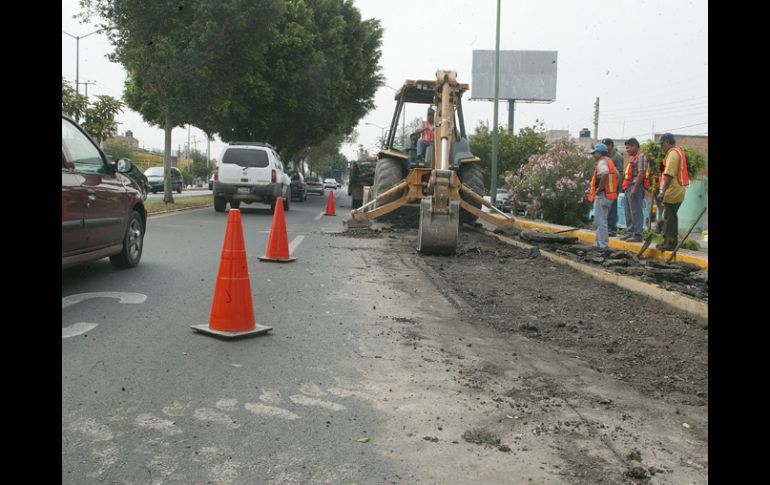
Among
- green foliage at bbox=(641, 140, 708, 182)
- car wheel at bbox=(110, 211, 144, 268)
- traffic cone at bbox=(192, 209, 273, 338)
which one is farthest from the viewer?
green foliage at bbox=(641, 140, 708, 182)

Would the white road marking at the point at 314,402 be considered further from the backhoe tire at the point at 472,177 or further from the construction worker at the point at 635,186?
the backhoe tire at the point at 472,177

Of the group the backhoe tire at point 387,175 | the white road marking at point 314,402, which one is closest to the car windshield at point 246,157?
the backhoe tire at point 387,175

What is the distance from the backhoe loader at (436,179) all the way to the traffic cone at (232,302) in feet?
19.0

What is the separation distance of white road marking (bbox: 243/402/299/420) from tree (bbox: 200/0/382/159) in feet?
87.5

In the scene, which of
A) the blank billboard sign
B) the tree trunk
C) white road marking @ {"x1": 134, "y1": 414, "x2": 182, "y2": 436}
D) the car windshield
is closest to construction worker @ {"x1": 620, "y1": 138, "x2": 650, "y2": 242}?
white road marking @ {"x1": 134, "y1": 414, "x2": 182, "y2": 436}

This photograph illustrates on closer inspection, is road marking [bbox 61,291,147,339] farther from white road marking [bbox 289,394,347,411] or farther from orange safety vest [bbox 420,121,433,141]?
orange safety vest [bbox 420,121,433,141]

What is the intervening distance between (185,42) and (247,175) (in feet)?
18.9

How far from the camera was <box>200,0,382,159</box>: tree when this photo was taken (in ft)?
109

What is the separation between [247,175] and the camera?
2039 centimetres

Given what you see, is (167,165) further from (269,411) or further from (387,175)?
(269,411)

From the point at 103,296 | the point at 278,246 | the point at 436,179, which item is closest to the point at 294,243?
the point at 278,246
